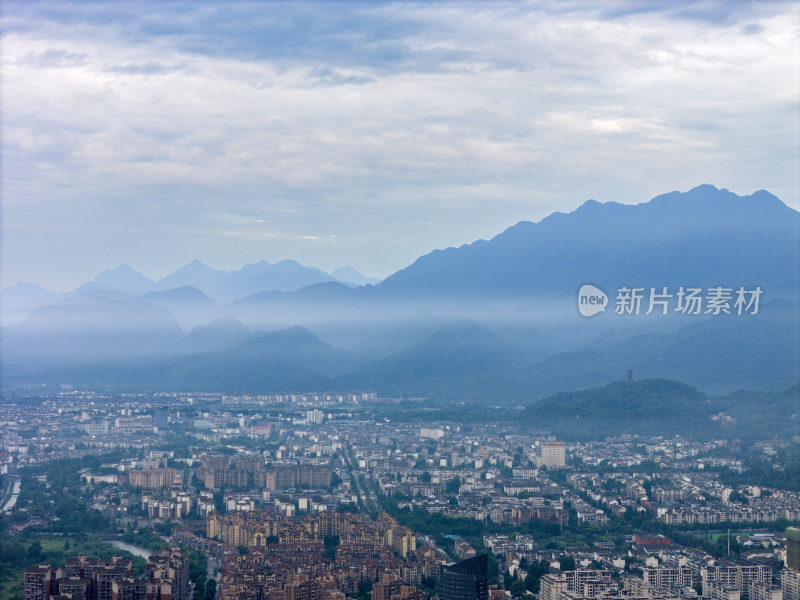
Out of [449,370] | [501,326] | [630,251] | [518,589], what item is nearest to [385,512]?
[518,589]

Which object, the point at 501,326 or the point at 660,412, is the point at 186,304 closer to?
the point at 501,326

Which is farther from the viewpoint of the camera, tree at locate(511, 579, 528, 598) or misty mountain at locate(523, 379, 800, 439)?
misty mountain at locate(523, 379, 800, 439)

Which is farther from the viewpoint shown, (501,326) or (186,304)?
(186,304)

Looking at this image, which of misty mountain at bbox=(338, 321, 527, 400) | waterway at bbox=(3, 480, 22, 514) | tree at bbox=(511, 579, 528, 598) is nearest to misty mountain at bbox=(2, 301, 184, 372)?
misty mountain at bbox=(338, 321, 527, 400)

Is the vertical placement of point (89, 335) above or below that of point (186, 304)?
below

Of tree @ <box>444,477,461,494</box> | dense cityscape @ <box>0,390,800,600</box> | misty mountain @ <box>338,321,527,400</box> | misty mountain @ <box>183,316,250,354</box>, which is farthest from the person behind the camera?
misty mountain @ <box>183,316,250,354</box>

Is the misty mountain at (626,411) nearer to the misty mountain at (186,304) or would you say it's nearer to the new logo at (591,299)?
the new logo at (591,299)

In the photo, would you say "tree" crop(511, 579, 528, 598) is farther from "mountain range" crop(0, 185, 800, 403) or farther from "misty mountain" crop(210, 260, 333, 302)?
"misty mountain" crop(210, 260, 333, 302)
